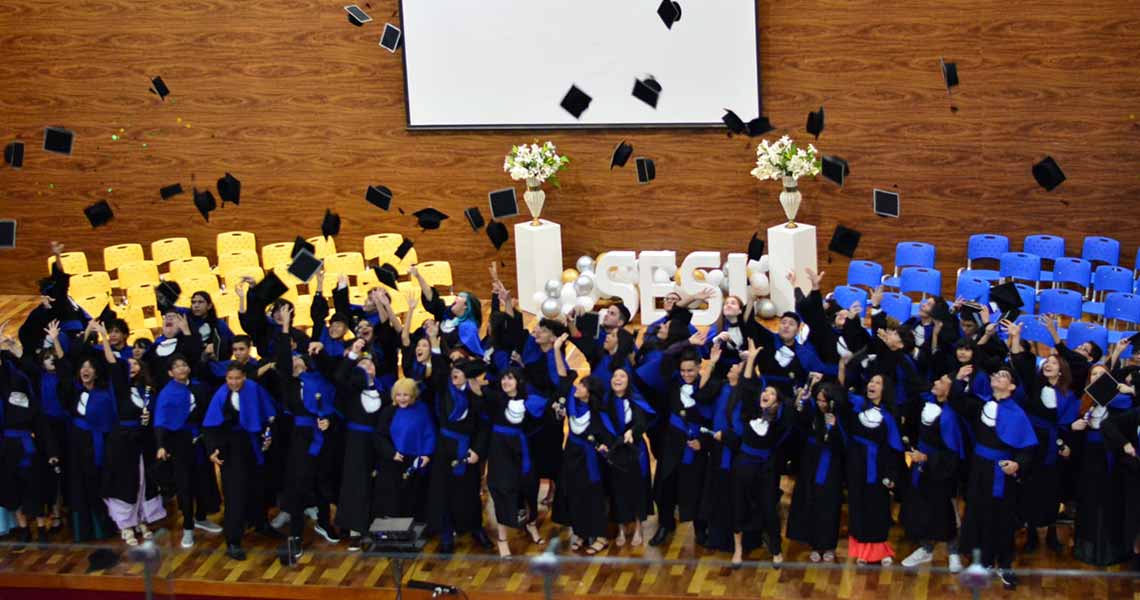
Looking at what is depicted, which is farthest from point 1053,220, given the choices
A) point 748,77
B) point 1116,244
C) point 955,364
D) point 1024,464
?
point 1024,464

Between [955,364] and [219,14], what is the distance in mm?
8643

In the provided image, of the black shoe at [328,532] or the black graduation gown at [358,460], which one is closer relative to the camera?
the black graduation gown at [358,460]

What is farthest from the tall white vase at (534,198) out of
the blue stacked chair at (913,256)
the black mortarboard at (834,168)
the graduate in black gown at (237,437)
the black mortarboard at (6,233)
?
the graduate in black gown at (237,437)

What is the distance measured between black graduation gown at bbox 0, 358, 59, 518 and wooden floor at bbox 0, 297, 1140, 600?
1.60 metres

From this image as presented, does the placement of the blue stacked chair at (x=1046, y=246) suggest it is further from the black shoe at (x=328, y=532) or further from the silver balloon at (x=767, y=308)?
the black shoe at (x=328, y=532)

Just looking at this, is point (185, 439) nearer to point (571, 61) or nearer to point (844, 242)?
point (844, 242)

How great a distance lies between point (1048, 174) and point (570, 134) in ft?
14.4

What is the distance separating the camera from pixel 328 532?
27.8ft

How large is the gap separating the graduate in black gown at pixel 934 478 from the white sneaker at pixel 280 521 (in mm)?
3644

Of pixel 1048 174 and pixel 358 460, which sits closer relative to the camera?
pixel 358 460

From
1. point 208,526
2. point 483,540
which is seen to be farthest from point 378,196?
point 483,540

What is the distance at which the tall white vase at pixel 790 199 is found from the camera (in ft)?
41.6

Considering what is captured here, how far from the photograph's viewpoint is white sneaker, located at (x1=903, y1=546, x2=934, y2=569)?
25.7 feet

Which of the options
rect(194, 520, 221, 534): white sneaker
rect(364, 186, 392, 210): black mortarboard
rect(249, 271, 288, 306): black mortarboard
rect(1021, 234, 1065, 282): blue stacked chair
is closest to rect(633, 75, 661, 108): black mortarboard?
rect(364, 186, 392, 210): black mortarboard
